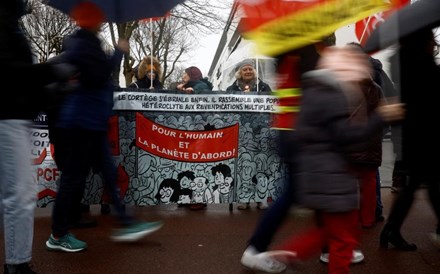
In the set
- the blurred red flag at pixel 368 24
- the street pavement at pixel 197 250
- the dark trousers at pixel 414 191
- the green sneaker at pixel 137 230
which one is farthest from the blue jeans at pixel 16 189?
the dark trousers at pixel 414 191

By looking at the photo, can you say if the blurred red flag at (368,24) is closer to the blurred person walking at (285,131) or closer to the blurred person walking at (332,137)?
the blurred person walking at (285,131)

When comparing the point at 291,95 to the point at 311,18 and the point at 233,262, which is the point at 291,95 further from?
the point at 233,262

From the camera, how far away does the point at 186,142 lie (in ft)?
19.9

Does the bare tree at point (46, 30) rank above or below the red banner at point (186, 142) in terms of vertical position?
above

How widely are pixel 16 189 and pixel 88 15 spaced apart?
149 cm

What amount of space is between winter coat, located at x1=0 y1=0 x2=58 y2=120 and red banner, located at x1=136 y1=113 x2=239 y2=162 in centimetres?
276

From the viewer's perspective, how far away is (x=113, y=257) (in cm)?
426

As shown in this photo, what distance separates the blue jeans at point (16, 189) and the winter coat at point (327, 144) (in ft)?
5.21

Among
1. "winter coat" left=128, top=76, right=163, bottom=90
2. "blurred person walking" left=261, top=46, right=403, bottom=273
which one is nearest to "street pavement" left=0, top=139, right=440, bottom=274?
"blurred person walking" left=261, top=46, right=403, bottom=273

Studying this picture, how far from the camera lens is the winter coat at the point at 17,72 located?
9.94 feet

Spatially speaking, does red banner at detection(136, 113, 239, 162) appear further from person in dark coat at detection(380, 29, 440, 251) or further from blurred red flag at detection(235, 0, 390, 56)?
blurred red flag at detection(235, 0, 390, 56)

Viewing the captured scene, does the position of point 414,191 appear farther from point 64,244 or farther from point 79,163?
point 64,244

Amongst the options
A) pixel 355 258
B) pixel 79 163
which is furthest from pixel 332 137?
pixel 79 163

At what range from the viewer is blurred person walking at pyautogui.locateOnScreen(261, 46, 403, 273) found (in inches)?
104
